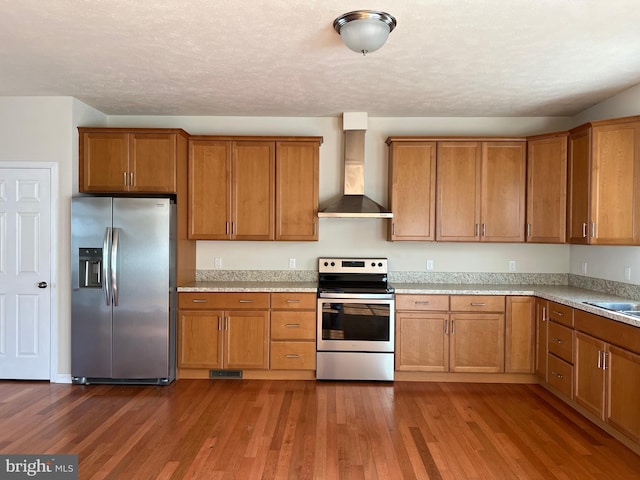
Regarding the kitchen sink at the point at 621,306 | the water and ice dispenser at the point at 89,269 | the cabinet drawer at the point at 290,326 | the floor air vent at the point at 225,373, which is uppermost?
the water and ice dispenser at the point at 89,269

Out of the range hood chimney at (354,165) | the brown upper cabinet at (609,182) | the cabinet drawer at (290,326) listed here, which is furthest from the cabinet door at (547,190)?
the cabinet drawer at (290,326)

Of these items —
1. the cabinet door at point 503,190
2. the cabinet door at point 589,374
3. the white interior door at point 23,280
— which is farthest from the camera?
the cabinet door at point 503,190

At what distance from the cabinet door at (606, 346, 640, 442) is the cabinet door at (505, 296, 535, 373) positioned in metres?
1.04

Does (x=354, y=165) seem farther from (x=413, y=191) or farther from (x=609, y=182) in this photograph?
(x=609, y=182)

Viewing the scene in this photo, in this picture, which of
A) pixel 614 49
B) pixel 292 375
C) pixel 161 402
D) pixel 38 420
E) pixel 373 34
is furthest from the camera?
pixel 292 375

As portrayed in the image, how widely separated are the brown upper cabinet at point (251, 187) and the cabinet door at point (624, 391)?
8.83ft

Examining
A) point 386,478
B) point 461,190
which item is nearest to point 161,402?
point 386,478

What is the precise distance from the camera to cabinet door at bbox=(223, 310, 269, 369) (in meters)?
4.08

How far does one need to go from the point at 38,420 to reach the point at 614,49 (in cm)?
483

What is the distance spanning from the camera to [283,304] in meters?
4.09

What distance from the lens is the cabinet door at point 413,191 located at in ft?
14.1

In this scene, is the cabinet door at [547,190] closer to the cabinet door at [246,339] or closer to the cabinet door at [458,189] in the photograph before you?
the cabinet door at [458,189]

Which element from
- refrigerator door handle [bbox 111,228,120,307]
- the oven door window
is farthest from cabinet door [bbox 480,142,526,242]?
refrigerator door handle [bbox 111,228,120,307]

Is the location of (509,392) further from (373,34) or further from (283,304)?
(373,34)
